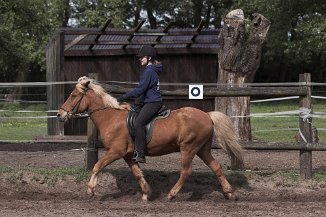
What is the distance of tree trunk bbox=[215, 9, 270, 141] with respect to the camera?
1292cm

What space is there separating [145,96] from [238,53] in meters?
4.60

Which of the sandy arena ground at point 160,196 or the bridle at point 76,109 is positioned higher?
the bridle at point 76,109

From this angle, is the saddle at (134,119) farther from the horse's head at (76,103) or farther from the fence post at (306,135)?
the fence post at (306,135)

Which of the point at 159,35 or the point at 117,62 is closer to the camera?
the point at 159,35

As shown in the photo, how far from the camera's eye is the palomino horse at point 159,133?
29.2ft

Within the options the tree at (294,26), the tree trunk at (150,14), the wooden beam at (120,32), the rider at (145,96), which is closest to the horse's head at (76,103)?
the rider at (145,96)

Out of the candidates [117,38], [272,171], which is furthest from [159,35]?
[272,171]

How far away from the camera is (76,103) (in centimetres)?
919

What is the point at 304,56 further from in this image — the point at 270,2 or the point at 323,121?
the point at 323,121

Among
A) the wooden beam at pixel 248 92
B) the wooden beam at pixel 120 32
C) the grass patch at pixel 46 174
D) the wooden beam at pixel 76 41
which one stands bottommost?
the grass patch at pixel 46 174

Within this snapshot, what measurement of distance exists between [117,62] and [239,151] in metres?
10.3

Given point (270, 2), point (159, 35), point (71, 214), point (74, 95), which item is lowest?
point (71, 214)

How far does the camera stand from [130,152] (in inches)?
354

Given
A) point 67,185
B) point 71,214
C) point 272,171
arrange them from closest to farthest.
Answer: point 71,214
point 67,185
point 272,171
